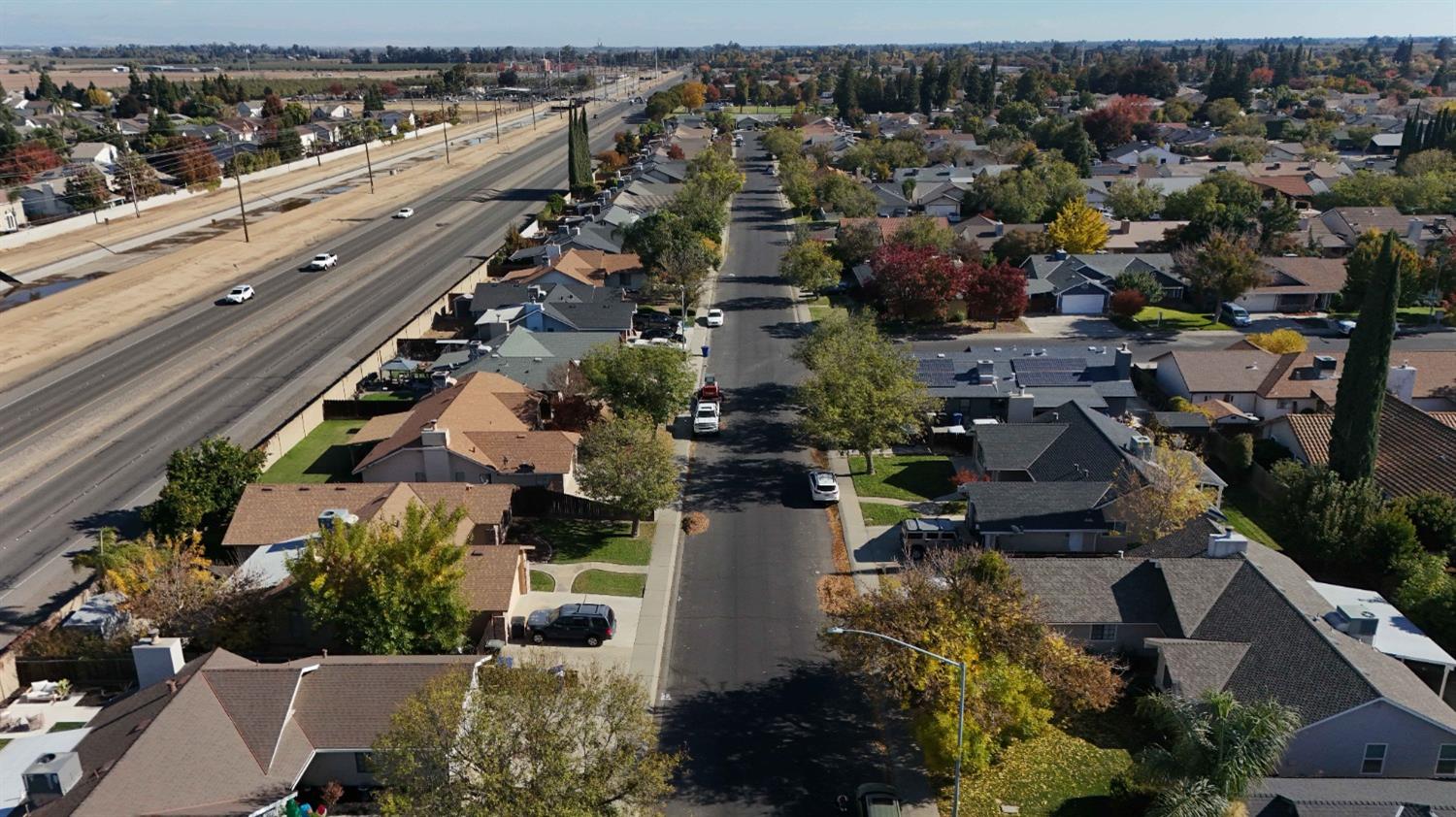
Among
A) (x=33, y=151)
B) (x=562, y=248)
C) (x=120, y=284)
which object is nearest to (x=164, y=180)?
(x=33, y=151)

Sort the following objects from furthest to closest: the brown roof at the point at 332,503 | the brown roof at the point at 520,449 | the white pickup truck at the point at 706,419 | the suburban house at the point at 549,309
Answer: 1. the suburban house at the point at 549,309
2. the white pickup truck at the point at 706,419
3. the brown roof at the point at 520,449
4. the brown roof at the point at 332,503

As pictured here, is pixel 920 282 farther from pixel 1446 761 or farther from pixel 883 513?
pixel 1446 761

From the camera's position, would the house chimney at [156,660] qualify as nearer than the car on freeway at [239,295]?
Yes

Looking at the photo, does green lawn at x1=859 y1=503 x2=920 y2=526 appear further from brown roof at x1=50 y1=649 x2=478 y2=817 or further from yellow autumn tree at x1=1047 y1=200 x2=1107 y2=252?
yellow autumn tree at x1=1047 y1=200 x2=1107 y2=252

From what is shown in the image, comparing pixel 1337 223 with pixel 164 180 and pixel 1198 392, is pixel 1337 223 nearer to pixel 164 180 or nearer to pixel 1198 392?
pixel 1198 392

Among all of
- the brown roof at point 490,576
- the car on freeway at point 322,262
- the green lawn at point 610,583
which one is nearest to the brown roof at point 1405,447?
the green lawn at point 610,583

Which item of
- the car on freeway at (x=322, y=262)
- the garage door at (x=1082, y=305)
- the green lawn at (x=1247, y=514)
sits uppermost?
the car on freeway at (x=322, y=262)

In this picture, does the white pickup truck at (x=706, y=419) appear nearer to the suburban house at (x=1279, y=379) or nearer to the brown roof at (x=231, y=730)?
the brown roof at (x=231, y=730)
